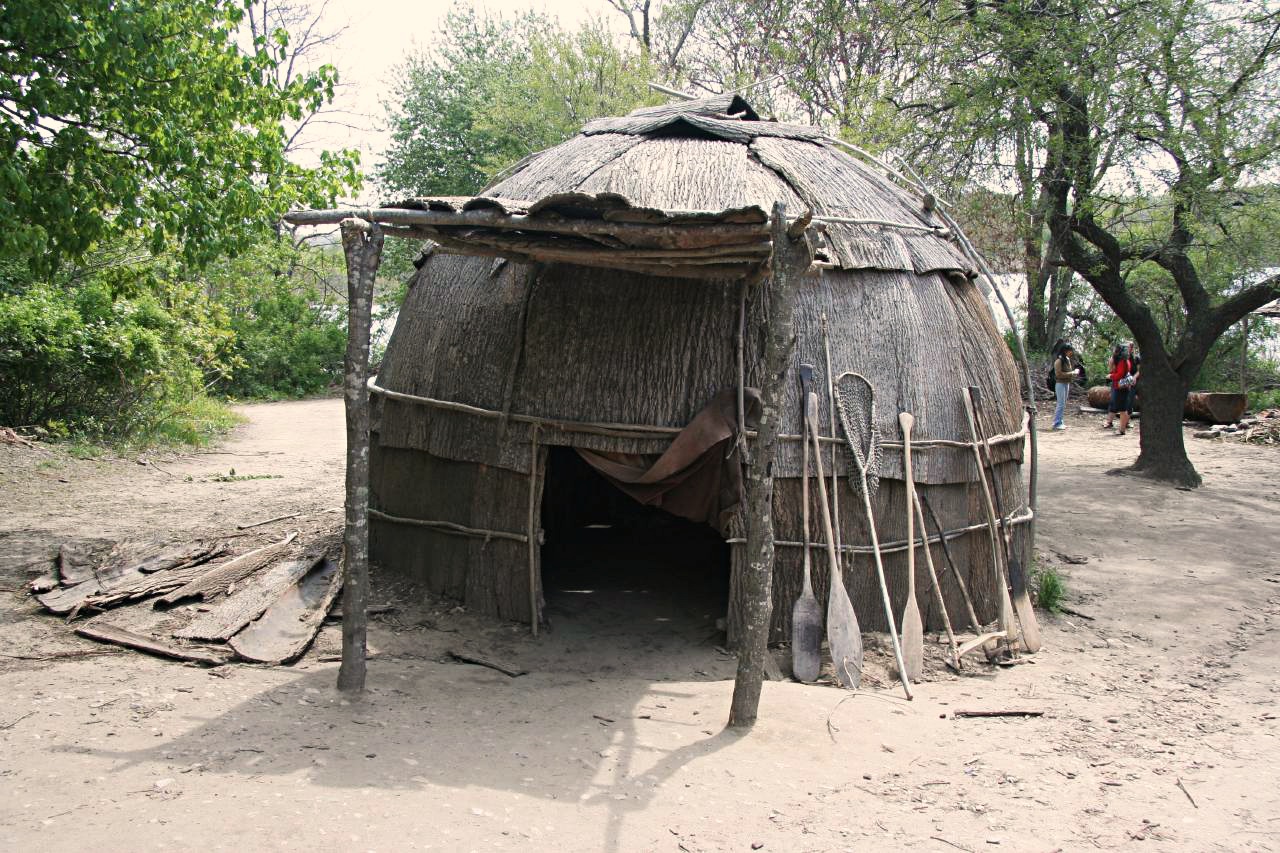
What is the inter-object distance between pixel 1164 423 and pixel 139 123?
454 inches

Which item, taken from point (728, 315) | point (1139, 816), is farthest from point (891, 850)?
point (728, 315)

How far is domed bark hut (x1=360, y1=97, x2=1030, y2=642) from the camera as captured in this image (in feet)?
21.4

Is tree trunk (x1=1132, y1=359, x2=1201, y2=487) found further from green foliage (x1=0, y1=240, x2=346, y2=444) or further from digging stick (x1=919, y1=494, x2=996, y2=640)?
green foliage (x1=0, y1=240, x2=346, y2=444)

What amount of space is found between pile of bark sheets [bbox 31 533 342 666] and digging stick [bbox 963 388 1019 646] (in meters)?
4.66

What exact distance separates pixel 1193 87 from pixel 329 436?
41.2 ft

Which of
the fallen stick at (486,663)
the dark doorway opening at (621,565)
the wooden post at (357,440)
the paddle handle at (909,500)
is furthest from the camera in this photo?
the dark doorway opening at (621,565)

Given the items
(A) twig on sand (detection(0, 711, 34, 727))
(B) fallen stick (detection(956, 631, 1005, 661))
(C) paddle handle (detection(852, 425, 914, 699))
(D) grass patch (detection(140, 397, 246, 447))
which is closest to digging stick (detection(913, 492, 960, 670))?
(B) fallen stick (detection(956, 631, 1005, 661))

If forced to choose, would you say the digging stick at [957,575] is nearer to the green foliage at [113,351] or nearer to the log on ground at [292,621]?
the log on ground at [292,621]

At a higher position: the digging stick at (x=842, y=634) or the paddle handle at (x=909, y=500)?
the paddle handle at (x=909, y=500)

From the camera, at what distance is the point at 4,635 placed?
19.7 feet

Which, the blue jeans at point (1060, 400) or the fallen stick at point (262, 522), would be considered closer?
the fallen stick at point (262, 522)

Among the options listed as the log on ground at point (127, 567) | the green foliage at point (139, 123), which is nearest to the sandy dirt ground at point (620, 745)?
the log on ground at point (127, 567)

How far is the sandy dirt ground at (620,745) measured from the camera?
4.08 m

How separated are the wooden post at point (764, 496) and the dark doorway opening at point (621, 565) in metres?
1.45
